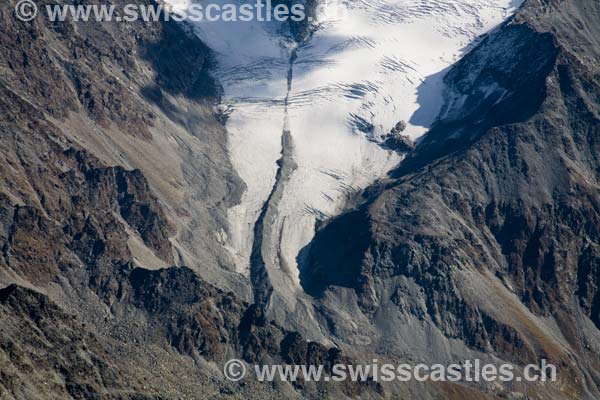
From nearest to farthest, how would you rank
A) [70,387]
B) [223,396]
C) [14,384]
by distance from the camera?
[14,384] < [70,387] < [223,396]

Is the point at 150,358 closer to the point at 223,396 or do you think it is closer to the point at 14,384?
the point at 223,396

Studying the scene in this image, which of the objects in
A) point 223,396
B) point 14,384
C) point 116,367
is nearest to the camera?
point 14,384

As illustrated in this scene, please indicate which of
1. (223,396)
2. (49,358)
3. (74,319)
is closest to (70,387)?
(49,358)

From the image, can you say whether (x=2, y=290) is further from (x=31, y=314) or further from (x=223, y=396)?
(x=223, y=396)

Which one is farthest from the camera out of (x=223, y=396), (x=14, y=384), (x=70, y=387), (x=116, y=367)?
(x=223, y=396)

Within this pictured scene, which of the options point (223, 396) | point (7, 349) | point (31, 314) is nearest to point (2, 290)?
point (31, 314)

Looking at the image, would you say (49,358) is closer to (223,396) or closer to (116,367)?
(116,367)

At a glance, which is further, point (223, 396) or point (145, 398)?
point (223, 396)

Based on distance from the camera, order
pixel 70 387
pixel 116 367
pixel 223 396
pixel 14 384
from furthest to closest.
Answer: pixel 223 396 → pixel 116 367 → pixel 70 387 → pixel 14 384

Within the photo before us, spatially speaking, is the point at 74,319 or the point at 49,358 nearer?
the point at 49,358
